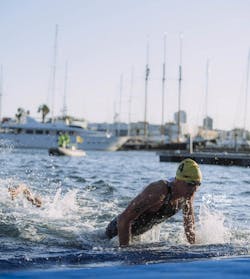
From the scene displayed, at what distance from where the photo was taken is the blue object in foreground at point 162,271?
17.9 feet

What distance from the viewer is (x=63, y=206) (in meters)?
13.2

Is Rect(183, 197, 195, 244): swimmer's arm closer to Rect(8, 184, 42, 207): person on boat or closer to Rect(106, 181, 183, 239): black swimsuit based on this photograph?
Rect(106, 181, 183, 239): black swimsuit

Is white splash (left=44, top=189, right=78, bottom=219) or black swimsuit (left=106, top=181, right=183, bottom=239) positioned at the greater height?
black swimsuit (left=106, top=181, right=183, bottom=239)

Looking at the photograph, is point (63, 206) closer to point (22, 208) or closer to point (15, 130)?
point (22, 208)

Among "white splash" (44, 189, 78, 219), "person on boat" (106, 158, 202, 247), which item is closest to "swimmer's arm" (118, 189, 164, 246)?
"person on boat" (106, 158, 202, 247)

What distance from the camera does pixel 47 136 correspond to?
91.1m

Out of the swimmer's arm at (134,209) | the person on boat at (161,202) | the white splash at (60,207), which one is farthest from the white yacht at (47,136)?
Answer: the swimmer's arm at (134,209)

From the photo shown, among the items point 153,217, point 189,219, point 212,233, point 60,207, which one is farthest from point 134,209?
point 60,207

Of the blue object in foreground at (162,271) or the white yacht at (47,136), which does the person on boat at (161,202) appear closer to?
the blue object in foreground at (162,271)

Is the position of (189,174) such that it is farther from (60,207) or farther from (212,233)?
(60,207)

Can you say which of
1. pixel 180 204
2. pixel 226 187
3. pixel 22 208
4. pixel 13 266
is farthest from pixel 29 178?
pixel 13 266

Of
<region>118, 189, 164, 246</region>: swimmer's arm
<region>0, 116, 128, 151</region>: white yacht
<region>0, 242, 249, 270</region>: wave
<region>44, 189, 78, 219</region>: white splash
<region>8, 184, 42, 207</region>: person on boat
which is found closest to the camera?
<region>0, 242, 249, 270</region>: wave

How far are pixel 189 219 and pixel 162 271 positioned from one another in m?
2.41

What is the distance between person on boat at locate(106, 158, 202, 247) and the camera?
7133 mm
